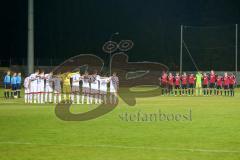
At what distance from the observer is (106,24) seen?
261ft

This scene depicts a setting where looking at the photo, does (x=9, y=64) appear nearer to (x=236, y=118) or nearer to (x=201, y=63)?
(x=201, y=63)

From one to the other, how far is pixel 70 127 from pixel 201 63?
148 ft

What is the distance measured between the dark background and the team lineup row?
33057 mm

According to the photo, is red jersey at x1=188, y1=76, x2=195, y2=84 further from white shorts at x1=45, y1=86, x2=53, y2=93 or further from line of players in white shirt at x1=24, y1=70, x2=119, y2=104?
white shorts at x1=45, y1=86, x2=53, y2=93

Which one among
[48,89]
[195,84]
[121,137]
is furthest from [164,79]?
[121,137]

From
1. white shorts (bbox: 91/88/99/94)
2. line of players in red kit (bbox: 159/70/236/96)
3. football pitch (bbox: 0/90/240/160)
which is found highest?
line of players in red kit (bbox: 159/70/236/96)

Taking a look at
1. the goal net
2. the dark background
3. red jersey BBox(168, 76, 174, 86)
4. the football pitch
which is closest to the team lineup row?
the football pitch

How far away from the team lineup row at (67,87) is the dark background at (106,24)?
33.1 m

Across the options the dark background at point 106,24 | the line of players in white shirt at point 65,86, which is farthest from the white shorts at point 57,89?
the dark background at point 106,24

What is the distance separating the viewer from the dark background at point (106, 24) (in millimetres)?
70875

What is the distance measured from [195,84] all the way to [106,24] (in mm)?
37268

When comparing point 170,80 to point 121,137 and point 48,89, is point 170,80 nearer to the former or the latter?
point 48,89

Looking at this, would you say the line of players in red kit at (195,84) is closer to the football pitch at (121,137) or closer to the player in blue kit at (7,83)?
the player in blue kit at (7,83)

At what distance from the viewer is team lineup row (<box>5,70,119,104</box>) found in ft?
99.3
